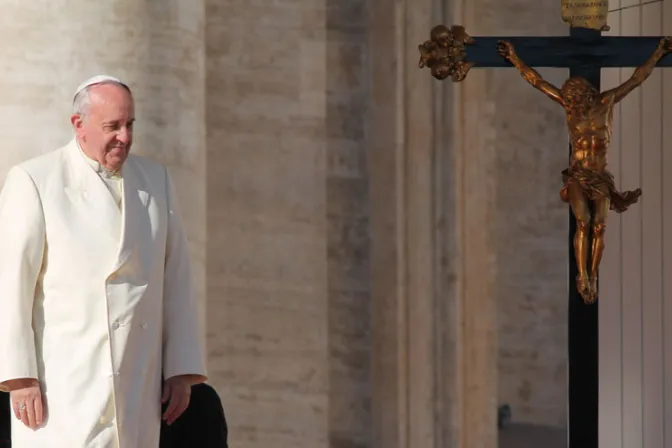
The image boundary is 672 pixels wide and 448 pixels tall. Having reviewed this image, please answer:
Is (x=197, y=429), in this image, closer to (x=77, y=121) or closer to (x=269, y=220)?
(x=77, y=121)

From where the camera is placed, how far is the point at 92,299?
15.1 ft

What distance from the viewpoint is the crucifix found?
5797 mm

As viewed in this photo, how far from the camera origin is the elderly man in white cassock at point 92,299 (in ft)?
14.9

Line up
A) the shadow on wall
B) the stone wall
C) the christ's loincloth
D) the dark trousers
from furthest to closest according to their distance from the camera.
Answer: the stone wall
the shadow on wall
the christ's loincloth
the dark trousers

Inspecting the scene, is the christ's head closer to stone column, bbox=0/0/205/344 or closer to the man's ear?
stone column, bbox=0/0/205/344

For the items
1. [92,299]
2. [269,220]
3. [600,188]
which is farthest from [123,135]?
[269,220]

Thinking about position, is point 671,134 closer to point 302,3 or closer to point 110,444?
point 302,3

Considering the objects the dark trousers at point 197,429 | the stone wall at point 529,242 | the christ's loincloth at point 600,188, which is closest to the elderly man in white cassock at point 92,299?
the dark trousers at point 197,429

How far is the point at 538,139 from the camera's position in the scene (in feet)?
23.9

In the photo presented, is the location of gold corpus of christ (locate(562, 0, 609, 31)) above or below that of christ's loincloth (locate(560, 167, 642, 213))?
above

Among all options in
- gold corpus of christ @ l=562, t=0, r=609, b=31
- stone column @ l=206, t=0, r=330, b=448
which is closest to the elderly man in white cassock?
gold corpus of christ @ l=562, t=0, r=609, b=31

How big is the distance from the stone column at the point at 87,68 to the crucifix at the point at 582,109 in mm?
941

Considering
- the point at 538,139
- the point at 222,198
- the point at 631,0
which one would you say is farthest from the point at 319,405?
the point at 631,0

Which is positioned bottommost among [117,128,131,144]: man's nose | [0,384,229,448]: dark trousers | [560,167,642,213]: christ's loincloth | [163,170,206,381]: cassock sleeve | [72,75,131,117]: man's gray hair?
[0,384,229,448]: dark trousers
